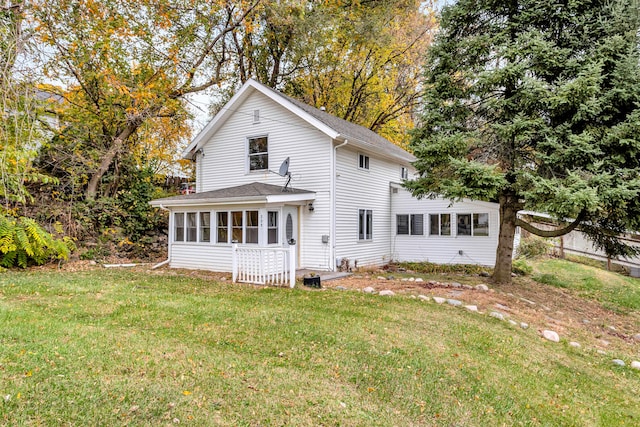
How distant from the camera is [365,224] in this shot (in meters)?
13.8

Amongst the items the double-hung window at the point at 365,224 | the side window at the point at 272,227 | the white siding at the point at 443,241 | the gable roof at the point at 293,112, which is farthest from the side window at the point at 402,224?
the side window at the point at 272,227

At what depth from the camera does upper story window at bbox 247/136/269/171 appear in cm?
1334

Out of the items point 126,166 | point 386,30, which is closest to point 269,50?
point 386,30

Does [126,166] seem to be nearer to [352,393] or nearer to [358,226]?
[358,226]

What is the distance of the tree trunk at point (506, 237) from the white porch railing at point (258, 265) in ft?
18.9

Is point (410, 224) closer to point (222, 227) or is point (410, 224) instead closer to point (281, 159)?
point (281, 159)

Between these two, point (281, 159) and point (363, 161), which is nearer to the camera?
point (281, 159)

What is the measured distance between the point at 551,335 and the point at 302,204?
25.3ft

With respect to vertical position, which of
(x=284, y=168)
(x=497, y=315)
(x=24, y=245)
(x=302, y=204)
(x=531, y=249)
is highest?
(x=284, y=168)

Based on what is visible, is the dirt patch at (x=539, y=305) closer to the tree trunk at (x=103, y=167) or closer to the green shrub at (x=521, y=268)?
the green shrub at (x=521, y=268)

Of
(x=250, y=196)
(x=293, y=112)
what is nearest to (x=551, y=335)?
(x=250, y=196)

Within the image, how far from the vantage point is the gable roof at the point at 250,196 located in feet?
34.8

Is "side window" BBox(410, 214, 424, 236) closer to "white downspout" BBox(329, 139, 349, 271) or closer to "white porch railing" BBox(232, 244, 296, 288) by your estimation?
"white downspout" BBox(329, 139, 349, 271)

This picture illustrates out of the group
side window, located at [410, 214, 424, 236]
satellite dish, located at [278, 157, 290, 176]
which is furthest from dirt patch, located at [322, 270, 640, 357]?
satellite dish, located at [278, 157, 290, 176]
